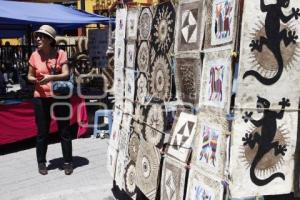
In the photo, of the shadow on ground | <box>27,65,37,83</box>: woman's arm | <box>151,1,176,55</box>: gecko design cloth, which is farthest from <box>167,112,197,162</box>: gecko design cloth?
the shadow on ground

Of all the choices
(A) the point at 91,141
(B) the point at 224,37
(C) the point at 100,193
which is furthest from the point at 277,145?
(A) the point at 91,141

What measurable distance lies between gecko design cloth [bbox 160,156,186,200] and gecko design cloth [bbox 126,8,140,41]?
131cm

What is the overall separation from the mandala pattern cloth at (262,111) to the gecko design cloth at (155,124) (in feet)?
3.12

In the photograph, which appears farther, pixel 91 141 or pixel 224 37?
pixel 91 141

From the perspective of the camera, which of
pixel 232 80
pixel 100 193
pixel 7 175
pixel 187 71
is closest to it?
pixel 232 80

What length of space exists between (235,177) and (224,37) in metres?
0.83

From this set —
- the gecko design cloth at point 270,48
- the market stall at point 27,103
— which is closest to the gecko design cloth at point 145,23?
the gecko design cloth at point 270,48

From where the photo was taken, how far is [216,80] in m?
2.79

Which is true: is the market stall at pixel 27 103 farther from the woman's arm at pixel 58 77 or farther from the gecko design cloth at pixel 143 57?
the gecko design cloth at pixel 143 57

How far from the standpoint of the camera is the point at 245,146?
270 centimetres

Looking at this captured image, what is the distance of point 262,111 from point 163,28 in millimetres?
1187

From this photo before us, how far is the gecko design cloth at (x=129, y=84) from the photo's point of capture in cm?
415

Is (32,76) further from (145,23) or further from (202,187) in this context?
(202,187)

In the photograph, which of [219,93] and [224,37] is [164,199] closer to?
[219,93]
